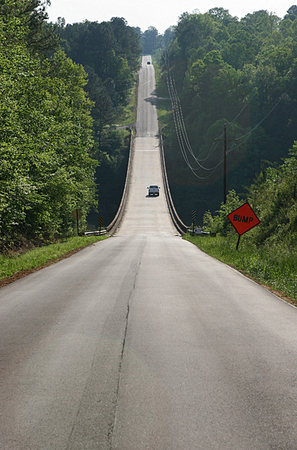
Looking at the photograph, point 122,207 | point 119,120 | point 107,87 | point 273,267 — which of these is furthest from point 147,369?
point 107,87

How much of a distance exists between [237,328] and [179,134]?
95369 mm

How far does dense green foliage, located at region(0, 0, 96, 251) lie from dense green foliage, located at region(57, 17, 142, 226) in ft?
109

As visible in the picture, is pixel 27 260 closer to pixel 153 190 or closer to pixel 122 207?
pixel 122 207

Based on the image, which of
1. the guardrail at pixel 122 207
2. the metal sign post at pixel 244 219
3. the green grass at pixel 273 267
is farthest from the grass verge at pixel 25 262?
the guardrail at pixel 122 207

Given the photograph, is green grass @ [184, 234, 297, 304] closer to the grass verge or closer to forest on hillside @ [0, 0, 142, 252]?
the grass verge

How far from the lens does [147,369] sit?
4801 mm

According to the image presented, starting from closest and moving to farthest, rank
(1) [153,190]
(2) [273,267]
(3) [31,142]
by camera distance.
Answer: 1. (2) [273,267]
2. (3) [31,142]
3. (1) [153,190]

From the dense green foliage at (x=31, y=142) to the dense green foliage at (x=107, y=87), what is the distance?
109ft

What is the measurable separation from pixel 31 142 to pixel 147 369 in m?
18.8

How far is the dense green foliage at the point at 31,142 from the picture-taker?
A: 15.8 metres

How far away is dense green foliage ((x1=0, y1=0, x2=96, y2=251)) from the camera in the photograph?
15781 mm

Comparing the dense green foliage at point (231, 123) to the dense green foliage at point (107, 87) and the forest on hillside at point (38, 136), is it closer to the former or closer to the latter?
the dense green foliage at point (107, 87)

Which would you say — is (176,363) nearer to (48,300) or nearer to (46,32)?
(48,300)

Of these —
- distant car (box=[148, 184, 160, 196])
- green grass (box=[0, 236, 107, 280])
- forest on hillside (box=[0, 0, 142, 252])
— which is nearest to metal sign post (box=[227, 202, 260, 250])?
green grass (box=[0, 236, 107, 280])
